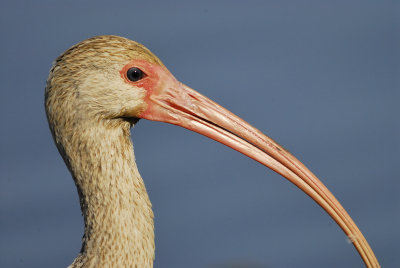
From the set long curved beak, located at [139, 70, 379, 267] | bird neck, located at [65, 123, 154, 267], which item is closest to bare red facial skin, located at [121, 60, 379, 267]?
long curved beak, located at [139, 70, 379, 267]

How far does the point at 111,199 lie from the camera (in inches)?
210

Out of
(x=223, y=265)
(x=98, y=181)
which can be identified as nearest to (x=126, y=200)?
(x=98, y=181)

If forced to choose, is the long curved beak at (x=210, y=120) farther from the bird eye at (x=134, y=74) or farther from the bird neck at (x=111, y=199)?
Result: the bird neck at (x=111, y=199)

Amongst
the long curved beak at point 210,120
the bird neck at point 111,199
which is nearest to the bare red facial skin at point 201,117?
the long curved beak at point 210,120

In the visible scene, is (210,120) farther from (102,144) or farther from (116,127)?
(102,144)

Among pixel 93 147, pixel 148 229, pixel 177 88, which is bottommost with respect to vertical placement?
pixel 148 229

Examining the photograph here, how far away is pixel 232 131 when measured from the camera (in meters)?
5.48

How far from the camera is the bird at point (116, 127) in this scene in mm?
5238

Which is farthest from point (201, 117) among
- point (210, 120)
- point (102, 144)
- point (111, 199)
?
point (111, 199)

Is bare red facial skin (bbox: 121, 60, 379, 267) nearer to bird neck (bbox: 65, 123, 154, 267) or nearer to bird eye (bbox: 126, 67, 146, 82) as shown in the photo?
bird eye (bbox: 126, 67, 146, 82)

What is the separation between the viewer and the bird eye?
17.4 feet

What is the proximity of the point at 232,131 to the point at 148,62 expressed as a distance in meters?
0.68

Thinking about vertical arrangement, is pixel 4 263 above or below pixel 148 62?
above

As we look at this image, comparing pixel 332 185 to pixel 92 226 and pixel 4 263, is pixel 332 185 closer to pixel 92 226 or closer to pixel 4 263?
pixel 4 263
